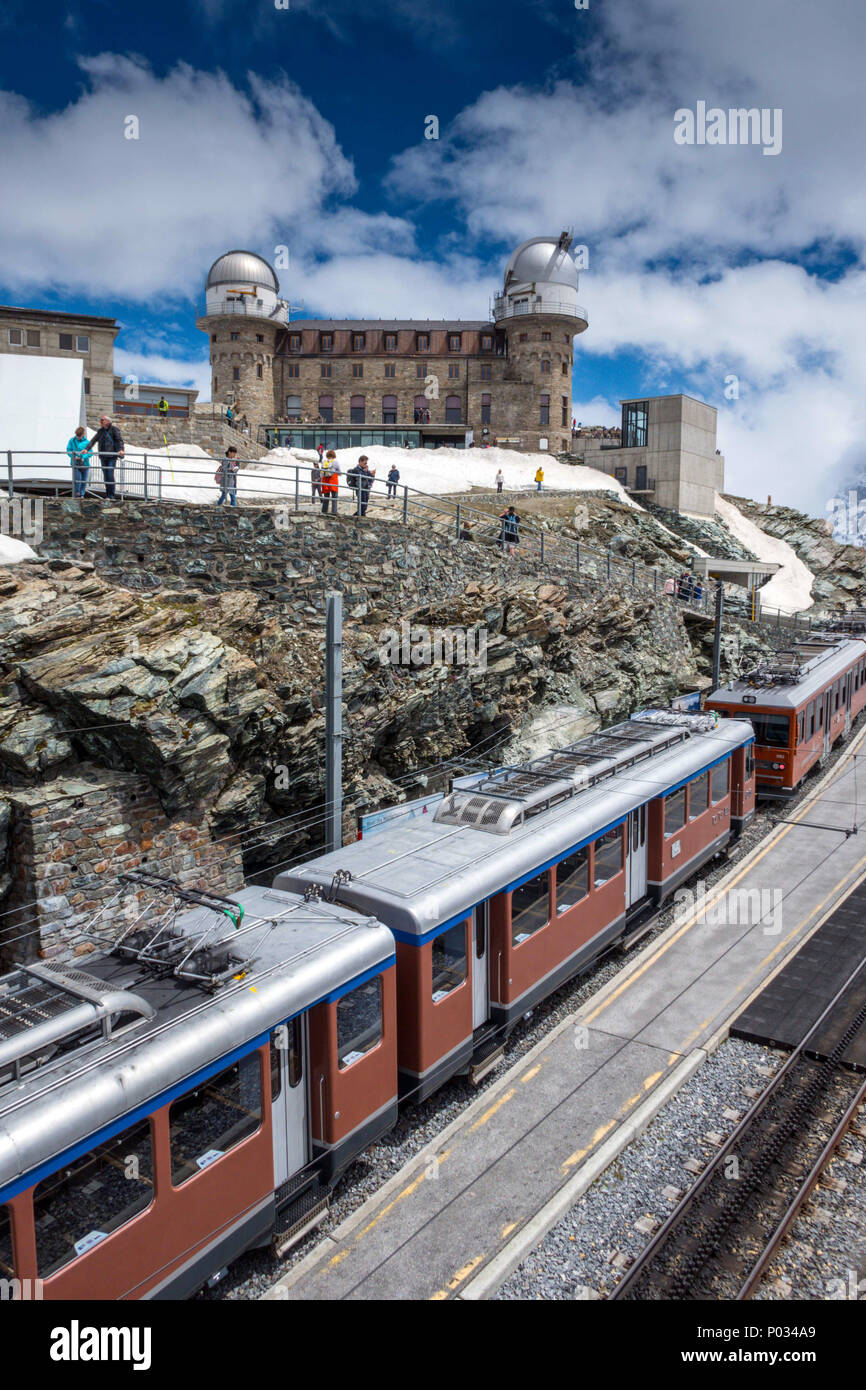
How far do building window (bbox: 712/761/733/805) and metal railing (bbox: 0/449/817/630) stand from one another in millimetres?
8376

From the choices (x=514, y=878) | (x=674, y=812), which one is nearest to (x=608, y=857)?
(x=674, y=812)

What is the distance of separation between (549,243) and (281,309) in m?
19.6

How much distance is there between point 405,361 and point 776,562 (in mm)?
29154

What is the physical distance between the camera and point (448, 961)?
10.0 metres

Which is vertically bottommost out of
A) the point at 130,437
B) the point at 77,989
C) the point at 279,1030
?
the point at 279,1030

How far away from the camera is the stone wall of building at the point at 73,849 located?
11664 millimetres

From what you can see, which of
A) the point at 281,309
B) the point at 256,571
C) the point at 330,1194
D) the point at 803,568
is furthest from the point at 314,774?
the point at 281,309

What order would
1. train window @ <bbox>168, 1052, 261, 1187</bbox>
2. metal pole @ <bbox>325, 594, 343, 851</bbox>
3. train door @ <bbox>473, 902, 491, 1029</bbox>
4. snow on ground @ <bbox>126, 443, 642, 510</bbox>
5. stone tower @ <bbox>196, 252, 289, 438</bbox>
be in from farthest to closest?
stone tower @ <bbox>196, 252, 289, 438</bbox>, snow on ground @ <bbox>126, 443, 642, 510</bbox>, metal pole @ <bbox>325, 594, 343, 851</bbox>, train door @ <bbox>473, 902, 491, 1029</bbox>, train window @ <bbox>168, 1052, 261, 1187</bbox>

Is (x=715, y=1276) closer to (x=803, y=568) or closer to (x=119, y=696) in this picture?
(x=119, y=696)

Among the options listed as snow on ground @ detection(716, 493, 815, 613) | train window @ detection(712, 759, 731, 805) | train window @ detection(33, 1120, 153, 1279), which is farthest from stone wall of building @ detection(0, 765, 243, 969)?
snow on ground @ detection(716, 493, 815, 613)

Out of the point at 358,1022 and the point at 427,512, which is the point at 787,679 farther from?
the point at 358,1022

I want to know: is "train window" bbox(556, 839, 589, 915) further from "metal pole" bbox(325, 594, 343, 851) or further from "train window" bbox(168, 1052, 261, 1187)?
"train window" bbox(168, 1052, 261, 1187)

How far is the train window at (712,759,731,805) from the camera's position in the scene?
683 inches

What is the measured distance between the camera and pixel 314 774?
53.6 feet
